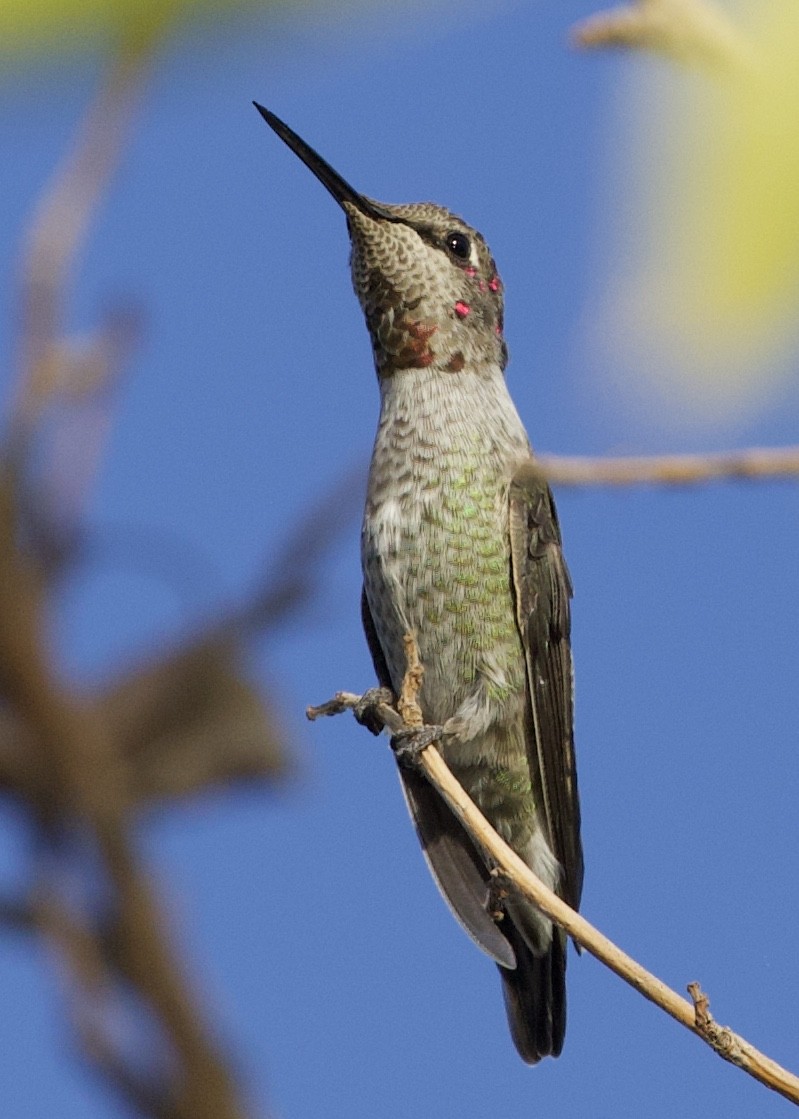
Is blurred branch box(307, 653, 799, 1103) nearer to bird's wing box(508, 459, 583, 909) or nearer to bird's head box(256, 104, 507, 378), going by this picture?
bird's wing box(508, 459, 583, 909)

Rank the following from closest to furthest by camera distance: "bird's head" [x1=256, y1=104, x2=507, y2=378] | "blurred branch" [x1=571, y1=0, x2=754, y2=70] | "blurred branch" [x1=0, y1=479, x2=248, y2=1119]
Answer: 1. "blurred branch" [x1=571, y1=0, x2=754, y2=70]
2. "blurred branch" [x1=0, y1=479, x2=248, y2=1119]
3. "bird's head" [x1=256, y1=104, x2=507, y2=378]

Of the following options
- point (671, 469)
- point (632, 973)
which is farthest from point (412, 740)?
point (671, 469)

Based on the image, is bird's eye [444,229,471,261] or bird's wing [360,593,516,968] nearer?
bird's wing [360,593,516,968]

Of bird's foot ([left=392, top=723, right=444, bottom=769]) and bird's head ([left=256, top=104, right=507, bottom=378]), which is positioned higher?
bird's head ([left=256, top=104, right=507, bottom=378])

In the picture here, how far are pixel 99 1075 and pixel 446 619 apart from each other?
2.69 meters

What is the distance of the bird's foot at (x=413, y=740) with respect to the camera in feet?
11.7

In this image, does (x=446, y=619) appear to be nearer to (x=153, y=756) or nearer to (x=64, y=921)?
(x=153, y=756)

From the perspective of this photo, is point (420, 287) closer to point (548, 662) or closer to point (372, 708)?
point (548, 662)

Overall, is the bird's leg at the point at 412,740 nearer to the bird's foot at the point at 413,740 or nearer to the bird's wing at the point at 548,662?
the bird's foot at the point at 413,740

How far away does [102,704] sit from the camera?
2424 millimetres

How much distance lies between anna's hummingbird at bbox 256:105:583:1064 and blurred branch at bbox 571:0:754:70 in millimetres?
3070

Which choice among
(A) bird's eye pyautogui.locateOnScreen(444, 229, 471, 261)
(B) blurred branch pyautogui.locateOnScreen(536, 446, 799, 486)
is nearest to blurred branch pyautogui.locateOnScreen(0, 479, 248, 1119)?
(B) blurred branch pyautogui.locateOnScreen(536, 446, 799, 486)

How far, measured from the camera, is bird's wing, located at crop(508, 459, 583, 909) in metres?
4.03

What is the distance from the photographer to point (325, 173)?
4.18m
